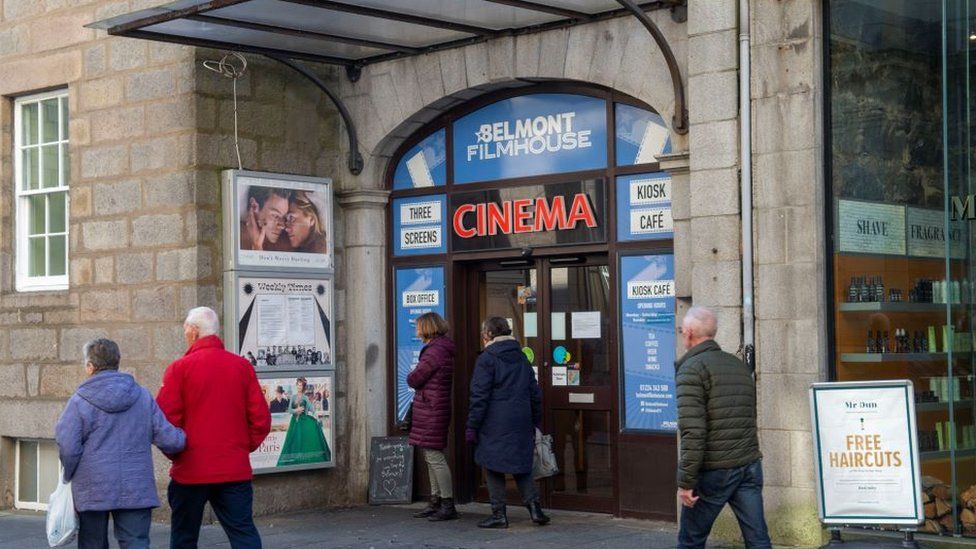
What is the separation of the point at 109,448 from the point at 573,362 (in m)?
4.85

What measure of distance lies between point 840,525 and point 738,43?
3359 millimetres

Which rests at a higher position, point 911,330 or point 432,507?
point 911,330

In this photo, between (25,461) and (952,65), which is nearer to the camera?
(952,65)

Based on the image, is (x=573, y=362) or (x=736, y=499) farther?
(x=573, y=362)

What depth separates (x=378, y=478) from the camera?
12719mm

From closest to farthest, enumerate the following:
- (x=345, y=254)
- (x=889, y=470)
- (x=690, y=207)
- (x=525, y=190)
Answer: (x=889, y=470) < (x=690, y=207) < (x=525, y=190) < (x=345, y=254)

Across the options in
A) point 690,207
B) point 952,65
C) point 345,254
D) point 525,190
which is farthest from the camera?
point 345,254

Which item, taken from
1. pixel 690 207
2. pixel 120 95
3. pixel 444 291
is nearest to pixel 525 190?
pixel 444 291

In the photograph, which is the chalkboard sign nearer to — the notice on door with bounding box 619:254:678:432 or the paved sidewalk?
the paved sidewalk

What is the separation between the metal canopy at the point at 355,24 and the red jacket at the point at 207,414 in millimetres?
3266

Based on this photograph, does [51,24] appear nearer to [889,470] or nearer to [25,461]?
[25,461]

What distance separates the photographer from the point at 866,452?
8734 mm

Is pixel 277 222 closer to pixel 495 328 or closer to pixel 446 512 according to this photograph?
pixel 495 328

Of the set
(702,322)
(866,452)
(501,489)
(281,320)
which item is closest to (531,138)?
(281,320)
